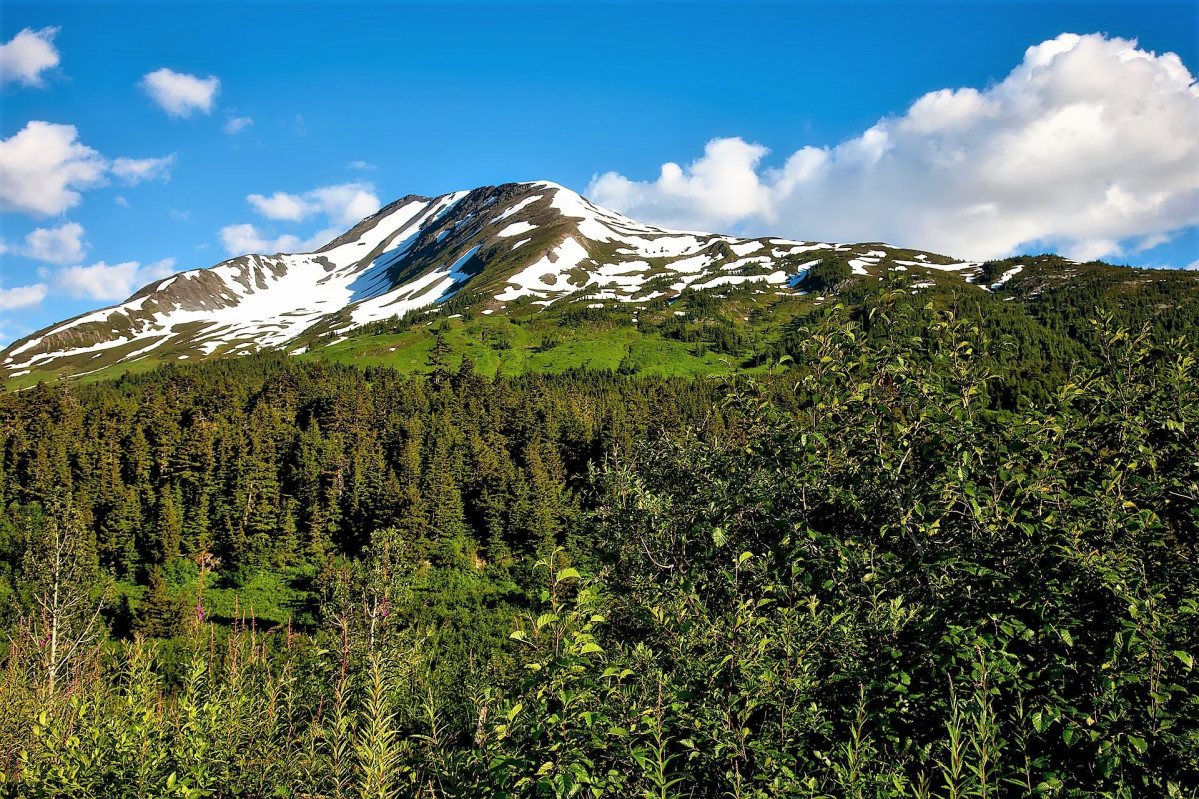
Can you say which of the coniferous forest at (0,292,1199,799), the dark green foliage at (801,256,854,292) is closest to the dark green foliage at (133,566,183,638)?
the coniferous forest at (0,292,1199,799)

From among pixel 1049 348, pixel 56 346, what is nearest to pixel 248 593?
pixel 1049 348

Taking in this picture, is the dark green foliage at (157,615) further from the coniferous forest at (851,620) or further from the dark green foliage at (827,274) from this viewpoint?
the dark green foliage at (827,274)

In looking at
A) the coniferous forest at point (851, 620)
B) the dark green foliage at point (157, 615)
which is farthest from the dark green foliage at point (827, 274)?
the coniferous forest at point (851, 620)

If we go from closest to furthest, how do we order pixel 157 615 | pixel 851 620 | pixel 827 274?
pixel 851 620
pixel 157 615
pixel 827 274

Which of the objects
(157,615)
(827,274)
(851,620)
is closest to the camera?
(851,620)

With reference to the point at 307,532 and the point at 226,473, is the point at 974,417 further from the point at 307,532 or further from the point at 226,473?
the point at 226,473

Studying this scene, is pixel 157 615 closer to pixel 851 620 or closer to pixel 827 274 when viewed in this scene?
pixel 851 620

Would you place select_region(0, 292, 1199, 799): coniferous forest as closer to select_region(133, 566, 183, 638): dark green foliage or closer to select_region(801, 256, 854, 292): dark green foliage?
select_region(133, 566, 183, 638): dark green foliage

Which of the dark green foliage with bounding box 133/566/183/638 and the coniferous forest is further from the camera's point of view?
the dark green foliage with bounding box 133/566/183/638

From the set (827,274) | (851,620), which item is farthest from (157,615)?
(827,274)

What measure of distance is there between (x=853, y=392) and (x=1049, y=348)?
369 feet

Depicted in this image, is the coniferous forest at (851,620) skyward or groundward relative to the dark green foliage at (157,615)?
skyward

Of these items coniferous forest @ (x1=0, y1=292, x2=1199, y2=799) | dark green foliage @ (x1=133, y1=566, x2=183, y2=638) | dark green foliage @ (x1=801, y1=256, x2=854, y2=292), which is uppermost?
dark green foliage @ (x1=801, y1=256, x2=854, y2=292)

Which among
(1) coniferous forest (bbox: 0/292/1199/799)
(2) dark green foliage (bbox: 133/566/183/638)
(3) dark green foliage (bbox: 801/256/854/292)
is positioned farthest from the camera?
(3) dark green foliage (bbox: 801/256/854/292)
